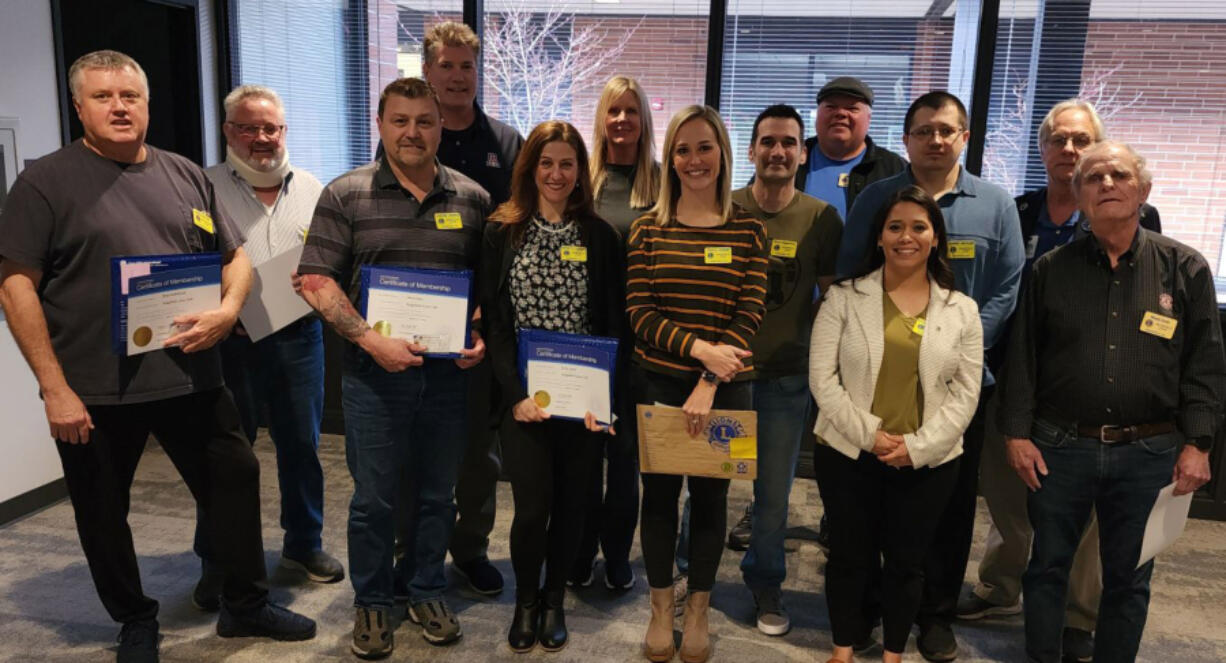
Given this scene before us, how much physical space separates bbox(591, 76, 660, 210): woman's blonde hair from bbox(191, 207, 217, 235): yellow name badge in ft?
3.85

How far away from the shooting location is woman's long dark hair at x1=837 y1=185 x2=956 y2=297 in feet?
7.20

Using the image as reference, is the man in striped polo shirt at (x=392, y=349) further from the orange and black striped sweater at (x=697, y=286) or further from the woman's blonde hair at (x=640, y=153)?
the orange and black striped sweater at (x=697, y=286)

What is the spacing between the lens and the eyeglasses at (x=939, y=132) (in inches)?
94.5

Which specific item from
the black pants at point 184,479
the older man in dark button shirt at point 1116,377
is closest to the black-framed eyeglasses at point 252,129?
the black pants at point 184,479

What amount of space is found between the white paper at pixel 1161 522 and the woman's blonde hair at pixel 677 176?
141cm

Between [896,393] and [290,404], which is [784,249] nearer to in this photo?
[896,393]

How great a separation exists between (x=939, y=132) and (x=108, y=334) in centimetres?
244

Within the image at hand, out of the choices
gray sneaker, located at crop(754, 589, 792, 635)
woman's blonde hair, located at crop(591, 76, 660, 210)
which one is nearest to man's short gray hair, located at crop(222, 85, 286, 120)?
woman's blonde hair, located at crop(591, 76, 660, 210)

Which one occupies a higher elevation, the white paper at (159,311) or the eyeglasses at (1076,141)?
the eyeglasses at (1076,141)

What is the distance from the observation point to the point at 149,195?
7.40 ft

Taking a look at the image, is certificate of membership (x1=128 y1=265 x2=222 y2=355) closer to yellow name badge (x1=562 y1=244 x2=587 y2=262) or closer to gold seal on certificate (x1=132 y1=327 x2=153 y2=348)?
gold seal on certificate (x1=132 y1=327 x2=153 y2=348)

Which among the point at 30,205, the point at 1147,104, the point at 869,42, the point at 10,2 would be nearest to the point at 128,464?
the point at 30,205

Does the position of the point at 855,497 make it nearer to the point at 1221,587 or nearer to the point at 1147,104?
the point at 1221,587

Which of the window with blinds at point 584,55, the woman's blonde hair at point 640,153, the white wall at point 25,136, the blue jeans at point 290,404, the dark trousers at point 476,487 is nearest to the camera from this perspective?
the woman's blonde hair at point 640,153
